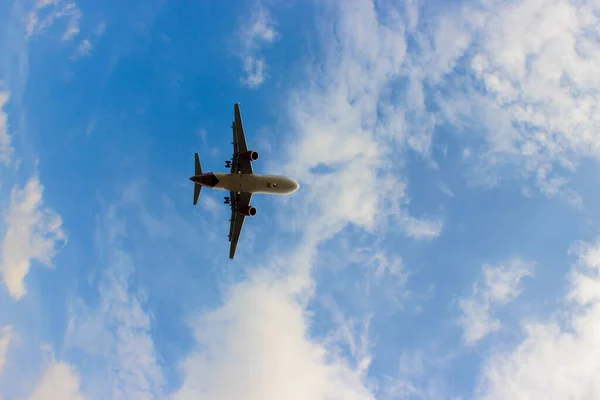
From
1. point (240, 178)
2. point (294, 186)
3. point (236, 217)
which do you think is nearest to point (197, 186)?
point (240, 178)

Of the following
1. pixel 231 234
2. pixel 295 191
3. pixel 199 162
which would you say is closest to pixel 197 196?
pixel 199 162

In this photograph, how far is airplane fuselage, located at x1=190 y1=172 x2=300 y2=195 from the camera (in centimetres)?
5325

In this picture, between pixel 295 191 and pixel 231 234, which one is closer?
pixel 295 191

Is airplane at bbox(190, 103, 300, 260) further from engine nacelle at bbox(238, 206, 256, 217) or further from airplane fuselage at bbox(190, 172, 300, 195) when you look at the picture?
engine nacelle at bbox(238, 206, 256, 217)

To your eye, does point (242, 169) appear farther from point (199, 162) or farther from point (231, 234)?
point (231, 234)

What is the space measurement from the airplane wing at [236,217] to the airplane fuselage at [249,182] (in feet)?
9.21

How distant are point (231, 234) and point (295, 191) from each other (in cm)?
1146

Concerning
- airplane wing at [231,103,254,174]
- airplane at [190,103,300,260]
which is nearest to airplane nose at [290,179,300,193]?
airplane at [190,103,300,260]

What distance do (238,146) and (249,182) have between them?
4679mm

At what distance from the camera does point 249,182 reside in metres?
54.2

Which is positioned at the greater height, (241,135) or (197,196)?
(241,135)

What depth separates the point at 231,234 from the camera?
60688 millimetres

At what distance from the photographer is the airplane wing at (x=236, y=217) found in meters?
57.8

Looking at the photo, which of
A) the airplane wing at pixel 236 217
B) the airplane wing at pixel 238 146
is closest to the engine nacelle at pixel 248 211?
the airplane wing at pixel 236 217
